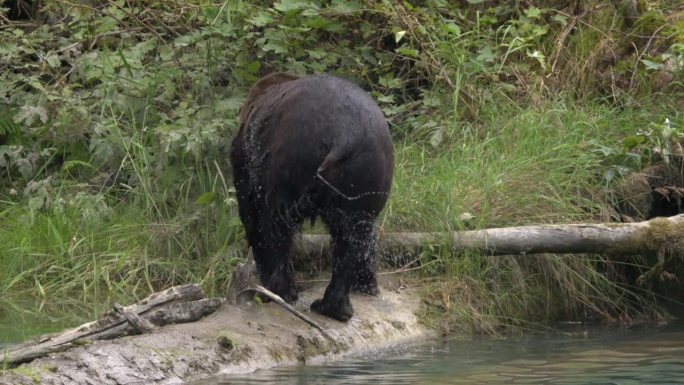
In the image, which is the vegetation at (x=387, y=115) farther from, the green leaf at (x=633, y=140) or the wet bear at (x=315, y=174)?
the wet bear at (x=315, y=174)

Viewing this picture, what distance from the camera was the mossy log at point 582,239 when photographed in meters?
6.47

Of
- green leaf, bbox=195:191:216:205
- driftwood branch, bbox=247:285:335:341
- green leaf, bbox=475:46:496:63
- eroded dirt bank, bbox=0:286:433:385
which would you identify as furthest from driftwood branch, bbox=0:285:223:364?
green leaf, bbox=475:46:496:63

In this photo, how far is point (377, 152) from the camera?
5754 mm

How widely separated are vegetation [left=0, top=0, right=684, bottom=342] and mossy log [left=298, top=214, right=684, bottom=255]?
261 mm

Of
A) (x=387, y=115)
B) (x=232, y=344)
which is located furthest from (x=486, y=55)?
(x=232, y=344)

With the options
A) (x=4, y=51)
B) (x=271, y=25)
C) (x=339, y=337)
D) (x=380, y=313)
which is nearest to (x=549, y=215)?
(x=380, y=313)

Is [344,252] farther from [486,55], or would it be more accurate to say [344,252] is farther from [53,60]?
[53,60]

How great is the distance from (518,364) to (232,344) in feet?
4.56

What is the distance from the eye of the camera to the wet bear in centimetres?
568

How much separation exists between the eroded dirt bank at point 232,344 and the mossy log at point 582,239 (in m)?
0.53

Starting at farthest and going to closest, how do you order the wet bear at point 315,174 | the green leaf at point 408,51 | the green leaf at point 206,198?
the green leaf at point 408,51 < the green leaf at point 206,198 < the wet bear at point 315,174

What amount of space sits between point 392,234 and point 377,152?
119 centimetres

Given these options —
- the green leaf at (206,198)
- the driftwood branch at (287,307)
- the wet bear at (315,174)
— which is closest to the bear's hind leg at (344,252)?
the wet bear at (315,174)

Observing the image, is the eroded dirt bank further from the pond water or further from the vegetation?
Result: the vegetation
